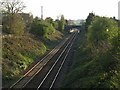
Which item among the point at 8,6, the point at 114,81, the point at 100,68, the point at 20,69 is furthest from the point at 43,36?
the point at 114,81

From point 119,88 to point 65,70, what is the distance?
17.6m

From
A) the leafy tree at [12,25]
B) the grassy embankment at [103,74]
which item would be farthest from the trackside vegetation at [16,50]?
the grassy embankment at [103,74]

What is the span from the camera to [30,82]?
2759 centimetres

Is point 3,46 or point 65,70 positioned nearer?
point 65,70

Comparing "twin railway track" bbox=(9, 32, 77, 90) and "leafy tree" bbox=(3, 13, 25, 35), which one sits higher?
"leafy tree" bbox=(3, 13, 25, 35)

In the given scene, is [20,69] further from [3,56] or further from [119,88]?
[119,88]

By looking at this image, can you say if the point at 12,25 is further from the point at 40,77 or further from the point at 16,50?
the point at 40,77

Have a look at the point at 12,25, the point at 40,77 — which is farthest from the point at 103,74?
the point at 12,25

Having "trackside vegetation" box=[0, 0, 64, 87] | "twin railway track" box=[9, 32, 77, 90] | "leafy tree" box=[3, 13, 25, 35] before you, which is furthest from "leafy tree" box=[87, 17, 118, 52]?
"leafy tree" box=[3, 13, 25, 35]

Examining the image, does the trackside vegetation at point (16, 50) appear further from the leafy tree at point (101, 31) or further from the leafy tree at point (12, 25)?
the leafy tree at point (101, 31)

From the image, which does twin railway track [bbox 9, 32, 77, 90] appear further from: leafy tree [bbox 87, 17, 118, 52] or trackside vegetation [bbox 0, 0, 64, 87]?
leafy tree [bbox 87, 17, 118, 52]

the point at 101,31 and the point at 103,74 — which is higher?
the point at 101,31

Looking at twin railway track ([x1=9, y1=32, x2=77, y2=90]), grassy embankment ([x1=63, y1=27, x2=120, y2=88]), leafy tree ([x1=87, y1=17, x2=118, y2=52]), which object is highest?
leafy tree ([x1=87, y1=17, x2=118, y2=52])

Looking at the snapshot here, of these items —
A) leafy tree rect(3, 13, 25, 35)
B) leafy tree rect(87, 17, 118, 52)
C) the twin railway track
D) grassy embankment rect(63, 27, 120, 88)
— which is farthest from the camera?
leafy tree rect(3, 13, 25, 35)
